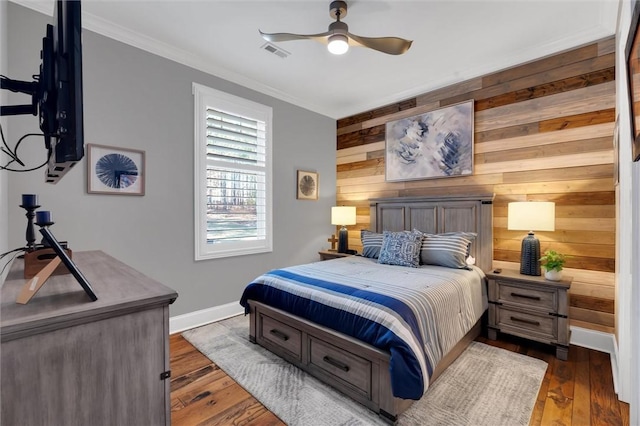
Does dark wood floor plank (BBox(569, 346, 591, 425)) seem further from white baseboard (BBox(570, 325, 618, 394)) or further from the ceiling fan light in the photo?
the ceiling fan light

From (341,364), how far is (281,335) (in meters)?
0.65

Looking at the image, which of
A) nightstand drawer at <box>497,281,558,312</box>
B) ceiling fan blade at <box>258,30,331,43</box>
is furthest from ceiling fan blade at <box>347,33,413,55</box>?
nightstand drawer at <box>497,281,558,312</box>

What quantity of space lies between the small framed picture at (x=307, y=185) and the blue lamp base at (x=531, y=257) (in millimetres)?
2710

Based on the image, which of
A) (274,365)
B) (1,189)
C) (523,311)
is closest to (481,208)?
(523,311)

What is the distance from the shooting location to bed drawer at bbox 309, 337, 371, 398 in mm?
1867

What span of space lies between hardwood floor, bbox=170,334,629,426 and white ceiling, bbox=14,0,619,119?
2842 mm

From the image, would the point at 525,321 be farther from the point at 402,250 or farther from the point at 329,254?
the point at 329,254

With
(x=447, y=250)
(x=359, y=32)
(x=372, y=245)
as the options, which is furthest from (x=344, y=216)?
(x=359, y=32)

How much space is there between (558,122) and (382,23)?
1.98 meters

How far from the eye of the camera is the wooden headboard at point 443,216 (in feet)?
10.6

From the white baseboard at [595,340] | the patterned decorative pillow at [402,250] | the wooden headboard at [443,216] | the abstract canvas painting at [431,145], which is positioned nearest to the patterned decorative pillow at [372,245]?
the patterned decorative pillow at [402,250]

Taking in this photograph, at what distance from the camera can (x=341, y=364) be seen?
199cm

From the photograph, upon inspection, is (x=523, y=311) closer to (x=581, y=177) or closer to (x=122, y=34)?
(x=581, y=177)

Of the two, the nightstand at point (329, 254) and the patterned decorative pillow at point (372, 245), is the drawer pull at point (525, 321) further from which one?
the nightstand at point (329, 254)
